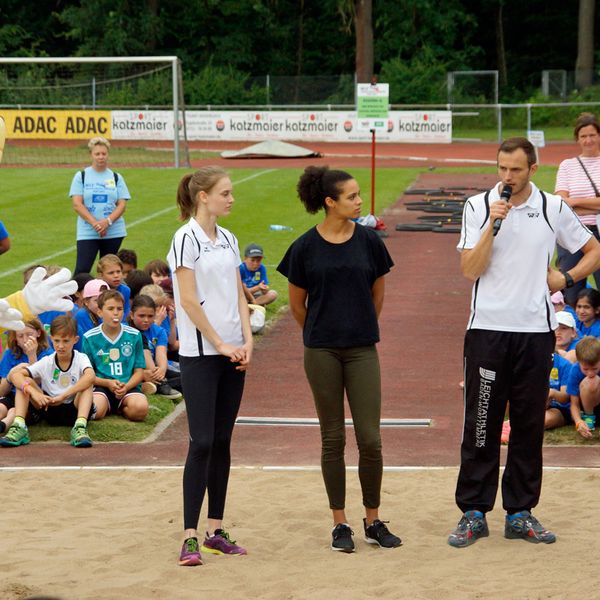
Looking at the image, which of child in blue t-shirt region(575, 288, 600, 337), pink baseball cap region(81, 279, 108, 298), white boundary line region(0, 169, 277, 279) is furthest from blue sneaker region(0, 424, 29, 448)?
white boundary line region(0, 169, 277, 279)

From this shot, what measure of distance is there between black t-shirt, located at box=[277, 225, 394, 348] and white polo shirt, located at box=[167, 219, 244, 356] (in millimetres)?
402

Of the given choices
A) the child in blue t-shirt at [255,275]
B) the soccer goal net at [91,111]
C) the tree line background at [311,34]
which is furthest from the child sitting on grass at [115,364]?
the tree line background at [311,34]

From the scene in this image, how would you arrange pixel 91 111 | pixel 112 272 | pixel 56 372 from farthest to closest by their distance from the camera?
pixel 91 111
pixel 112 272
pixel 56 372

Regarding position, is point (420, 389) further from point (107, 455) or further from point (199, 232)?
point (199, 232)

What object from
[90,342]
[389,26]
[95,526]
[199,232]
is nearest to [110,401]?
[90,342]

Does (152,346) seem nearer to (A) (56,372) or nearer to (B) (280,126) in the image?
(A) (56,372)

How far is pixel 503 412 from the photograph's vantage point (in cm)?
684

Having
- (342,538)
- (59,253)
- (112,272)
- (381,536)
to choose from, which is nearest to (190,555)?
(342,538)

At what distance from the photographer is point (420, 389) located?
36.0 feet

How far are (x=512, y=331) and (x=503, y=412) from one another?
1.62 ft

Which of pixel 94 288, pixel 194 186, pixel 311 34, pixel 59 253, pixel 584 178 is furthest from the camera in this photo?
pixel 311 34

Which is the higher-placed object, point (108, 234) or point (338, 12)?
point (338, 12)

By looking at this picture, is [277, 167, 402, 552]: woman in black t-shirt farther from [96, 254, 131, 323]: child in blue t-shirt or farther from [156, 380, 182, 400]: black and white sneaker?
[96, 254, 131, 323]: child in blue t-shirt

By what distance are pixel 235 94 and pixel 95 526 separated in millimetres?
44019
